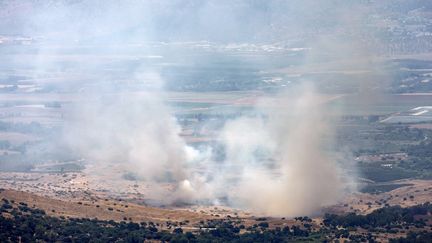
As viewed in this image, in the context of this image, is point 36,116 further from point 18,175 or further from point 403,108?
point 403,108

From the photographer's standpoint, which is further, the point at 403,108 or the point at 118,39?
the point at 118,39

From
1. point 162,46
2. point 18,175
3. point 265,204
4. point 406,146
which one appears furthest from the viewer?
point 162,46

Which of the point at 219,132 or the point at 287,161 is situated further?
the point at 219,132

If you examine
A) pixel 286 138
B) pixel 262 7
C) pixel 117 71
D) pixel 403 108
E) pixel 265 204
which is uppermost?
pixel 262 7

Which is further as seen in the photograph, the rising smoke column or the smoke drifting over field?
the smoke drifting over field

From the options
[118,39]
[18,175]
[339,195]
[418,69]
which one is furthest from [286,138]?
[118,39]

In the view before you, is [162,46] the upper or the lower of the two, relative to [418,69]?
upper

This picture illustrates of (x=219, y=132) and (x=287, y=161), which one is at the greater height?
(x=219, y=132)

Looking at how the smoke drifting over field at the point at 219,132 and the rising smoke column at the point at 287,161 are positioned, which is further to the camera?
the smoke drifting over field at the point at 219,132
